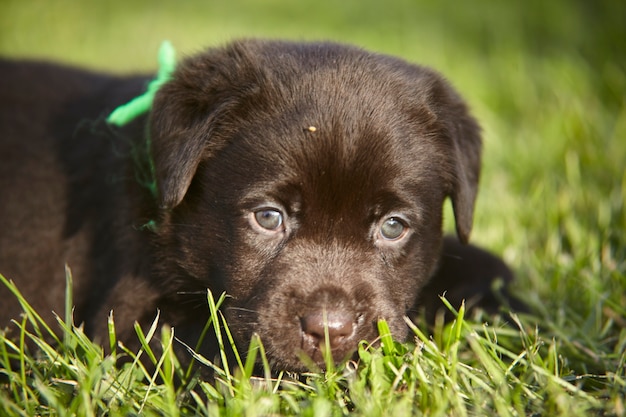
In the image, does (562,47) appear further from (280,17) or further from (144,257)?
(144,257)

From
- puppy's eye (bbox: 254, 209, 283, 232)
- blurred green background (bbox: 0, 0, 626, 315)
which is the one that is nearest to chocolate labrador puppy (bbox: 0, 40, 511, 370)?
puppy's eye (bbox: 254, 209, 283, 232)

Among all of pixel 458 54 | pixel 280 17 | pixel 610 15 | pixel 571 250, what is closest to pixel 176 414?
pixel 571 250

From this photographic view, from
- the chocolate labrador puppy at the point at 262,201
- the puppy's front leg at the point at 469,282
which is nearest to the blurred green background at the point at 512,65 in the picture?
the puppy's front leg at the point at 469,282

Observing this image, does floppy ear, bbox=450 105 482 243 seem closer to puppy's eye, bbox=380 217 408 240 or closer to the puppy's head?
the puppy's head

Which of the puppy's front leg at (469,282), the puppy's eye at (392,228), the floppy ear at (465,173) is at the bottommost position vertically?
the puppy's front leg at (469,282)

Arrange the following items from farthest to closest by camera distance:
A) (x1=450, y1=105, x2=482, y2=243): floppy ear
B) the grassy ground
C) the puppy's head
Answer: (x1=450, y1=105, x2=482, y2=243): floppy ear < the puppy's head < the grassy ground

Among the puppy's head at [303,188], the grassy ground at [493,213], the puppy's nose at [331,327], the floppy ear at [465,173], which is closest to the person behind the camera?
the grassy ground at [493,213]

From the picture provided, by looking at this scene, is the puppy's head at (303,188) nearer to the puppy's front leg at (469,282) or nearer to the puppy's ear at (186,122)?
the puppy's ear at (186,122)
